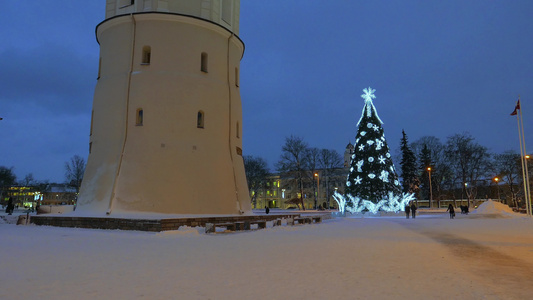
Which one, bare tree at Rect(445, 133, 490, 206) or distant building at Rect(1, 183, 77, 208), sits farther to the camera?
distant building at Rect(1, 183, 77, 208)

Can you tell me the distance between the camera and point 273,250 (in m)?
9.86

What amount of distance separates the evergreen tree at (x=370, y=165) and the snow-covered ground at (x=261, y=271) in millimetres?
24294

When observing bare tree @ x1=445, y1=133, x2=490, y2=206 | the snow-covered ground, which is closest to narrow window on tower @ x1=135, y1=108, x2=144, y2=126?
the snow-covered ground

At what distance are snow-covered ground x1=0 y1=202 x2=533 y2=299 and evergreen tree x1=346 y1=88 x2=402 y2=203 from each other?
79.7ft

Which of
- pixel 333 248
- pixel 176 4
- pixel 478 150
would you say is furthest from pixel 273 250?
pixel 478 150

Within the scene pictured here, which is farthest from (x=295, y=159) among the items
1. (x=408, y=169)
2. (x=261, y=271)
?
(x=261, y=271)

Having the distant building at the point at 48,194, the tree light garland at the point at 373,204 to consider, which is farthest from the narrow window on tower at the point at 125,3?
the distant building at the point at 48,194

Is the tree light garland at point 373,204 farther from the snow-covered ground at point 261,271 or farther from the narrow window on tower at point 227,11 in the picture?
the snow-covered ground at point 261,271

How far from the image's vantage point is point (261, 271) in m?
6.89

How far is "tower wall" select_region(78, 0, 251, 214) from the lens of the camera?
20.0 m

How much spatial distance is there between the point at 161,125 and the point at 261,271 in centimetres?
1528

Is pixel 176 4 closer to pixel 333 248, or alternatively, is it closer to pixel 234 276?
pixel 333 248

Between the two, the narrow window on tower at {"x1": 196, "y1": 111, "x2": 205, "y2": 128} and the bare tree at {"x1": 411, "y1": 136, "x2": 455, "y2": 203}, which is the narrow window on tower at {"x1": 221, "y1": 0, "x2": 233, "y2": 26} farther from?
the bare tree at {"x1": 411, "y1": 136, "x2": 455, "y2": 203}

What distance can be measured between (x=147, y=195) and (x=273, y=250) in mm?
11550
